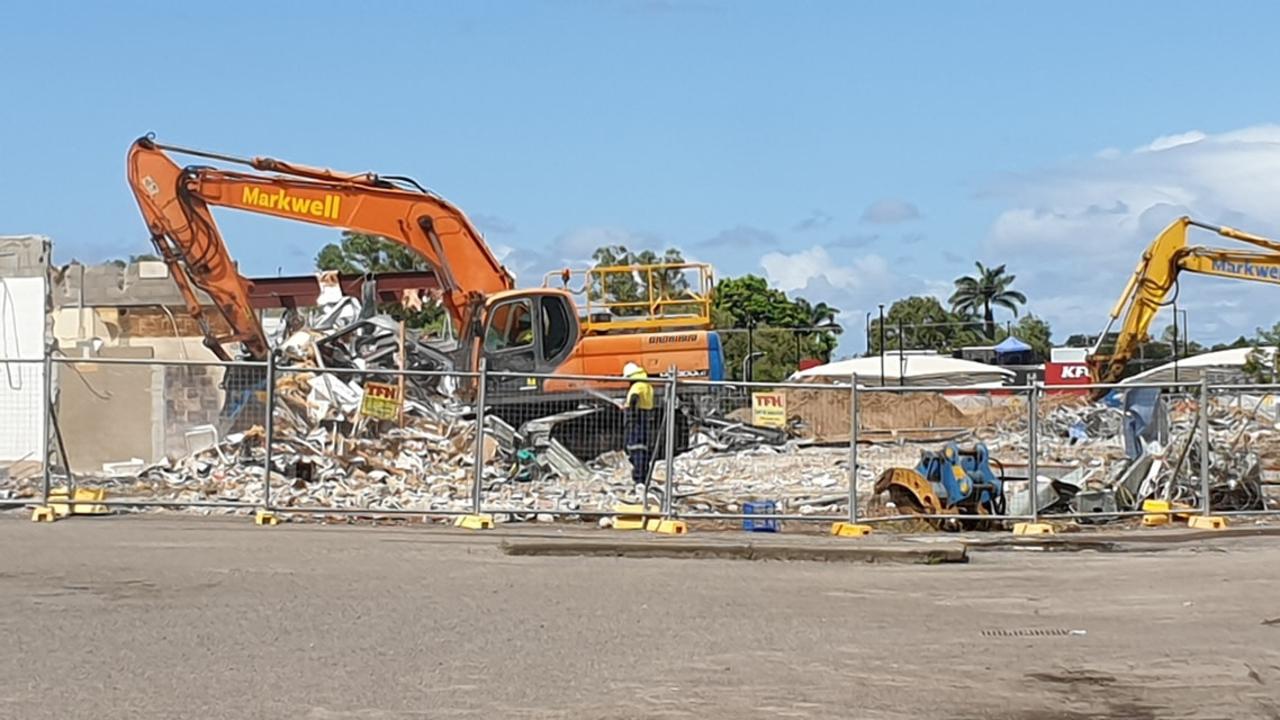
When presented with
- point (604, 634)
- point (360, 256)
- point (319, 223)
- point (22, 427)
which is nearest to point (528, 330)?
point (319, 223)

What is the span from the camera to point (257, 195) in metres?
27.0

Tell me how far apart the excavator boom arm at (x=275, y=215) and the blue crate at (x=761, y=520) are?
9.00m

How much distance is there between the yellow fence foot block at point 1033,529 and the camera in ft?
59.8

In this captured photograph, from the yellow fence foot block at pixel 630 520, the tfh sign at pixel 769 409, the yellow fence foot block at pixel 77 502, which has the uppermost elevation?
the tfh sign at pixel 769 409

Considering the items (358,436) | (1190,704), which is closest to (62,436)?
(358,436)

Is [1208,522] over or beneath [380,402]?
beneath

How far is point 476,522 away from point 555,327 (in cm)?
796

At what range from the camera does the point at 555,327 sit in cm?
2552

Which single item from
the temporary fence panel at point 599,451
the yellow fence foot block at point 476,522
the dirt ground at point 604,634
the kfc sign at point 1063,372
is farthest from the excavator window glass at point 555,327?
the kfc sign at point 1063,372

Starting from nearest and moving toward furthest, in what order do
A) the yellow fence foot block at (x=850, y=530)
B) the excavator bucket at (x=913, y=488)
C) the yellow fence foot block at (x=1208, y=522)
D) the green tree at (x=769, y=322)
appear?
the yellow fence foot block at (x=850, y=530) < the excavator bucket at (x=913, y=488) < the yellow fence foot block at (x=1208, y=522) < the green tree at (x=769, y=322)

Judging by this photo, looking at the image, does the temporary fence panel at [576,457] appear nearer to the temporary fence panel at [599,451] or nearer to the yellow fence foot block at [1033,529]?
the temporary fence panel at [599,451]

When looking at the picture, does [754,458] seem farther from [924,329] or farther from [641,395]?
[924,329]

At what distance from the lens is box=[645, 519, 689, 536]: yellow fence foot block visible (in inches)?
699

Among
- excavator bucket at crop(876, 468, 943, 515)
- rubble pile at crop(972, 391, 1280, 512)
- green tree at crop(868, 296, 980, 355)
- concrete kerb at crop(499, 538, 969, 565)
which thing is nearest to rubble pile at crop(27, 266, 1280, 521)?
rubble pile at crop(972, 391, 1280, 512)
